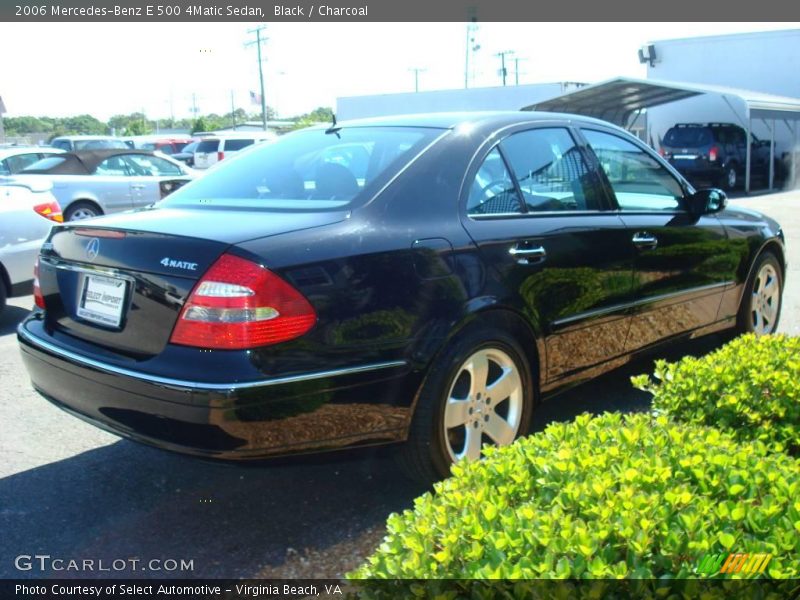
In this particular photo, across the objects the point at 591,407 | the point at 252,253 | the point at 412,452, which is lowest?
the point at 591,407

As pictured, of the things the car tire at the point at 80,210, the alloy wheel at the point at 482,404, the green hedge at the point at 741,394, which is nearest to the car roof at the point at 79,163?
the car tire at the point at 80,210

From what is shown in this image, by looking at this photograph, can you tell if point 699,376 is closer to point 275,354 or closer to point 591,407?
Result: point 275,354

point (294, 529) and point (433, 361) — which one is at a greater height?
point (433, 361)

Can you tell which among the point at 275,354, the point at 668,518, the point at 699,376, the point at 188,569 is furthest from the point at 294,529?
the point at 668,518

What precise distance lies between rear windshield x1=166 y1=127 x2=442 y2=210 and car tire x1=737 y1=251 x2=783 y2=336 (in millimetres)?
2732

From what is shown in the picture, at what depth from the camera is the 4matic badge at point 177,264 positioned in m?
2.87

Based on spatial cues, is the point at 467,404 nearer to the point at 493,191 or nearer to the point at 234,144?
the point at 493,191

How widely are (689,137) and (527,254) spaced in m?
20.7

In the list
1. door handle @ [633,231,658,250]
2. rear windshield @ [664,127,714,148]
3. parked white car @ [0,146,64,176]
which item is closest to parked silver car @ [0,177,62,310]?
door handle @ [633,231,658,250]

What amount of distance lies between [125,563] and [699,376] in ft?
7.01

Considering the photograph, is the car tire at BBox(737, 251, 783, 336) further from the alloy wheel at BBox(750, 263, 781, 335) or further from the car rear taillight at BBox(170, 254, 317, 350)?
the car rear taillight at BBox(170, 254, 317, 350)

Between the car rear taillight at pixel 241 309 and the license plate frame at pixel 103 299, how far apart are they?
0.37 metres

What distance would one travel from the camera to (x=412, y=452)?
10.5ft

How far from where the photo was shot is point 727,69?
32125mm
